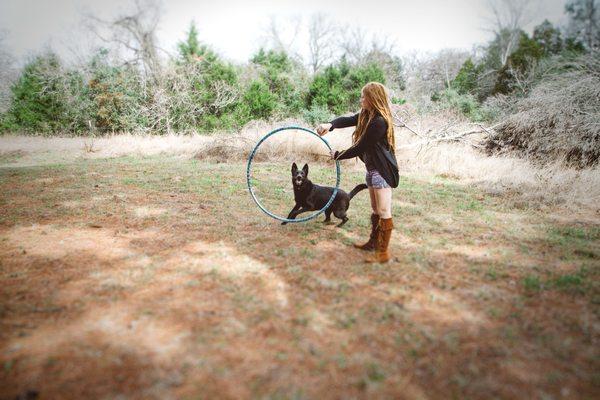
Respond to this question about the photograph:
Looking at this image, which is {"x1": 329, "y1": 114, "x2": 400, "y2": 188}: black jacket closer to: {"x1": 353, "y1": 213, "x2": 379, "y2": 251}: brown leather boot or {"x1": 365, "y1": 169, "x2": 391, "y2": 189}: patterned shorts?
{"x1": 365, "y1": 169, "x2": 391, "y2": 189}: patterned shorts

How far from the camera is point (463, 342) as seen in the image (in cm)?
299

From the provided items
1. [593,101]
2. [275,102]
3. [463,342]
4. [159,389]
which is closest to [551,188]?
[593,101]

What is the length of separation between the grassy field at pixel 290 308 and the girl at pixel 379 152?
543 millimetres

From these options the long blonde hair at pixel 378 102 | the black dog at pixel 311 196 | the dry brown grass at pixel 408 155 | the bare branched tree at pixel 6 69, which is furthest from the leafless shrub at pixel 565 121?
the bare branched tree at pixel 6 69

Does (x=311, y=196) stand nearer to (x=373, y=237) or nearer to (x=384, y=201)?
(x=373, y=237)

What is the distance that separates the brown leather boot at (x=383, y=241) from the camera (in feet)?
15.5

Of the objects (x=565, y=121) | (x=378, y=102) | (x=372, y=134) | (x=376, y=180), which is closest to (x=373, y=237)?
(x=376, y=180)

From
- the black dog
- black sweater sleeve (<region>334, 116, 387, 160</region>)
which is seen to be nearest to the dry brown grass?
the black dog

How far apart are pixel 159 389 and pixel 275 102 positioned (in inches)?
846

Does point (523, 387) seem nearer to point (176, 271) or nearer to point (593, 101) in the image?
point (176, 271)

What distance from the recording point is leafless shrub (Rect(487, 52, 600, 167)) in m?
10.8

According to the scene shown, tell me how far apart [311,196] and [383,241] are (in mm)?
1721

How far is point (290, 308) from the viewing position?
11.5 ft

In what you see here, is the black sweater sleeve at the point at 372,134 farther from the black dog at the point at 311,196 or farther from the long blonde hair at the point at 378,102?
the black dog at the point at 311,196
